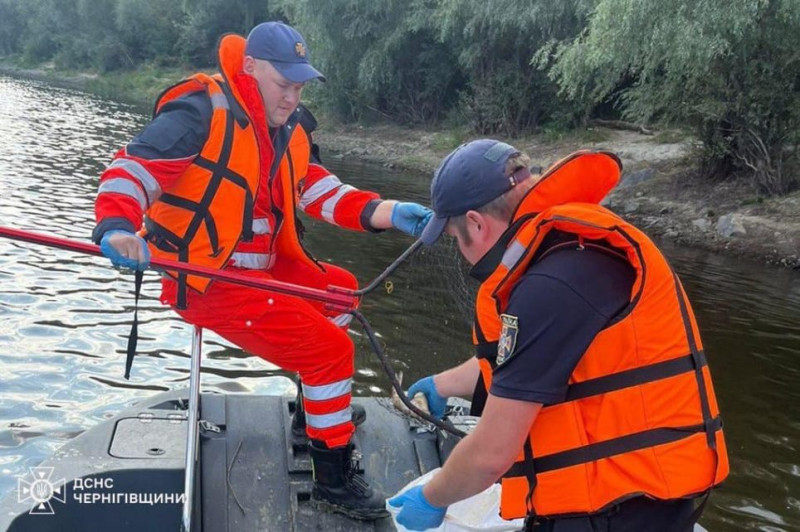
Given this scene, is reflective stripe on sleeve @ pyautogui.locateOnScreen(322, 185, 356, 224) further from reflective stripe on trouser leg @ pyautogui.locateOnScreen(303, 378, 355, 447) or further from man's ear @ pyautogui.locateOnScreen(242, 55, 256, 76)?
reflective stripe on trouser leg @ pyautogui.locateOnScreen(303, 378, 355, 447)

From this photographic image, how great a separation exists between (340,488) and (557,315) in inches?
78.6

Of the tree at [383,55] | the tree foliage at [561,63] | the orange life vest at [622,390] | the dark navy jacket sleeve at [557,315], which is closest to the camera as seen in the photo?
the dark navy jacket sleeve at [557,315]

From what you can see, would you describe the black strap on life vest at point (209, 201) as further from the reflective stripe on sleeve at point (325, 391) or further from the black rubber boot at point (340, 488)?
the black rubber boot at point (340, 488)

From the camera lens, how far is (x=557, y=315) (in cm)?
215

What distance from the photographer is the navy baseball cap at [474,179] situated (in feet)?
8.08

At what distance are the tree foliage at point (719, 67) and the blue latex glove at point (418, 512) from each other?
13.1 meters

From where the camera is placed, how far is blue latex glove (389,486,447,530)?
Result: 278cm

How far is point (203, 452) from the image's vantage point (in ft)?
13.0

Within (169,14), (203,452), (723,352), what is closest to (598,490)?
(203,452)

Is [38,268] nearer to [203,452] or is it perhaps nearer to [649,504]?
[203,452]

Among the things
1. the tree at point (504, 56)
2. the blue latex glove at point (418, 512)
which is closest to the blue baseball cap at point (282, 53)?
the blue latex glove at point (418, 512)

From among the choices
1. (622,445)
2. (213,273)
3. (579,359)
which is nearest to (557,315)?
(579,359)

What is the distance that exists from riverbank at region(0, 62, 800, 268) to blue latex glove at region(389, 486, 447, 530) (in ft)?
40.8

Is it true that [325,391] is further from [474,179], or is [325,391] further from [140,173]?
[474,179]
